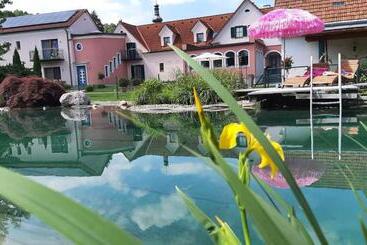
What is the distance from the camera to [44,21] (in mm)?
39062

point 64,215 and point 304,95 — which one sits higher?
point 64,215

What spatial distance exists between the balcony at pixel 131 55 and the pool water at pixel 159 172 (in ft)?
86.5

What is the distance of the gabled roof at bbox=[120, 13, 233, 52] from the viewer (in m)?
37.9

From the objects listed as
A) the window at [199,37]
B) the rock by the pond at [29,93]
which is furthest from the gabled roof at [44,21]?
the rock by the pond at [29,93]

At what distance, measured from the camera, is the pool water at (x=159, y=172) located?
13.6 ft

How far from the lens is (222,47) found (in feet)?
110

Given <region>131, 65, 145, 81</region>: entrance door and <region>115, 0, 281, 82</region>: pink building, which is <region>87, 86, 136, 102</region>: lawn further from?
<region>131, 65, 145, 81</region>: entrance door

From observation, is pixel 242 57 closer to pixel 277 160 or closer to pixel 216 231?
pixel 216 231

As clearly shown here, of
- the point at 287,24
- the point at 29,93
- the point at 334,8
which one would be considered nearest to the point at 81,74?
the point at 29,93

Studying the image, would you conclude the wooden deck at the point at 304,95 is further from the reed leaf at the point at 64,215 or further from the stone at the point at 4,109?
the reed leaf at the point at 64,215

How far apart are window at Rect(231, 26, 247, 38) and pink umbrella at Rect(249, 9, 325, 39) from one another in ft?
65.6

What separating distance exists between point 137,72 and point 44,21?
8707mm

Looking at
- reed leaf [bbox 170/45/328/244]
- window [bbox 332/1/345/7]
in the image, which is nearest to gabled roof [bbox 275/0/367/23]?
window [bbox 332/1/345/7]

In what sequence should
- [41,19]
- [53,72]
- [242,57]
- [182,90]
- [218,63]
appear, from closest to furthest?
1. [182,90]
2. [242,57]
3. [218,63]
4. [53,72]
5. [41,19]
